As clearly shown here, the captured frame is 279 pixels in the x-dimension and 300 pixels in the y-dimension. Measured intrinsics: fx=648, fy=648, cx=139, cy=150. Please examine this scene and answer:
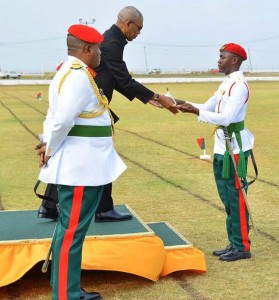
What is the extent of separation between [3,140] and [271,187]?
7849 mm

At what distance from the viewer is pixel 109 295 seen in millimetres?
4625

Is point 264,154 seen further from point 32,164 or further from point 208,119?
point 208,119

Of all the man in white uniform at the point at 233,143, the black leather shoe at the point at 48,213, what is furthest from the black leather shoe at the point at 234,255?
the black leather shoe at the point at 48,213

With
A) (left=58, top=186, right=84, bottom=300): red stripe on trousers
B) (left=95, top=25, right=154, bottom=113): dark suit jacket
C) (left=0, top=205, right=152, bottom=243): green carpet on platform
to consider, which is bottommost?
(left=0, top=205, right=152, bottom=243): green carpet on platform

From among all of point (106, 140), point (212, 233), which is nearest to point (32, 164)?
point (212, 233)

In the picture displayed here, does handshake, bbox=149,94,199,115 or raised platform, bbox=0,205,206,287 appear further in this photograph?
handshake, bbox=149,94,199,115

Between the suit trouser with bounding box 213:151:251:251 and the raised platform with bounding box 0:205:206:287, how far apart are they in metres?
0.48

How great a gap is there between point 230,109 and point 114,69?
1009mm

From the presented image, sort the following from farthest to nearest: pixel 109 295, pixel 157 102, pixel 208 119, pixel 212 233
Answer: pixel 212 233 → pixel 157 102 → pixel 208 119 → pixel 109 295

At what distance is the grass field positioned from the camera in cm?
474

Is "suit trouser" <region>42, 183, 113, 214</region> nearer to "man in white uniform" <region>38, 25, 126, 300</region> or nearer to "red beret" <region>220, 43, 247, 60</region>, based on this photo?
"man in white uniform" <region>38, 25, 126, 300</region>

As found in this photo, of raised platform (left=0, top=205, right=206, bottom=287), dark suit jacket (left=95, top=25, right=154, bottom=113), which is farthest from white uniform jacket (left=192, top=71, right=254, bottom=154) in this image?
raised platform (left=0, top=205, right=206, bottom=287)

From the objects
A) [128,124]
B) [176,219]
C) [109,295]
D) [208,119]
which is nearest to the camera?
[109,295]

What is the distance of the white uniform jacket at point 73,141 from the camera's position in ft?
12.7
